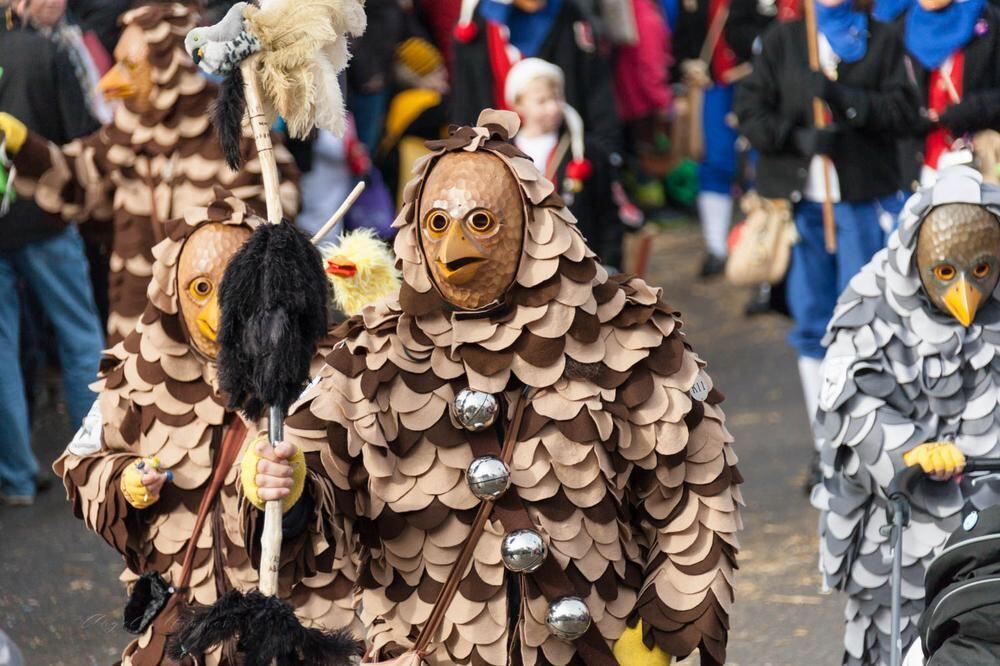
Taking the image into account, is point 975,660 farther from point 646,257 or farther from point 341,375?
point 646,257

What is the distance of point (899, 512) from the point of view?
525 centimetres

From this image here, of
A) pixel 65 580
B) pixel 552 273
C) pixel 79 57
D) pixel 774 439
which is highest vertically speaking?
pixel 552 273

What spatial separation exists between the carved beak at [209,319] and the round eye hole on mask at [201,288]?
28 millimetres

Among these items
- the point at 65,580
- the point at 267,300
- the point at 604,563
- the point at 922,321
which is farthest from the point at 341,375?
the point at 65,580

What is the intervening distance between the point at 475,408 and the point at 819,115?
169 inches

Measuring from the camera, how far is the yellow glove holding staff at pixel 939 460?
5191 millimetres

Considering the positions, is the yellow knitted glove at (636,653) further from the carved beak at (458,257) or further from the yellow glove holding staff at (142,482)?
the yellow glove holding staff at (142,482)

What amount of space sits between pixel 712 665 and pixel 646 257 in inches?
240

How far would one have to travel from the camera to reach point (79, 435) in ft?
16.5

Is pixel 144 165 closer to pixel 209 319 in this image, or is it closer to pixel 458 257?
pixel 209 319

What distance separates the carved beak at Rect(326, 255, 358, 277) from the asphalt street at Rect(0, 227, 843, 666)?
185cm

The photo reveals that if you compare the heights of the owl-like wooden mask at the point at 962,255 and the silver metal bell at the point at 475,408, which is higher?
the silver metal bell at the point at 475,408

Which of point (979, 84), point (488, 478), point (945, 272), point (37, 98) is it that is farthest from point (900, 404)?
point (37, 98)

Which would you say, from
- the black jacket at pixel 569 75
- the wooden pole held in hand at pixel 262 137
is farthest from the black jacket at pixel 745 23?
the wooden pole held in hand at pixel 262 137
